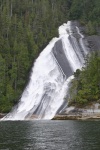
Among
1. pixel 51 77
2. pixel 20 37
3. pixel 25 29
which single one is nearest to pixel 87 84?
pixel 51 77

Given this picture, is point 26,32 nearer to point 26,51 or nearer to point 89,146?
point 26,51

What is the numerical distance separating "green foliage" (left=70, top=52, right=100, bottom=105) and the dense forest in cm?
1349

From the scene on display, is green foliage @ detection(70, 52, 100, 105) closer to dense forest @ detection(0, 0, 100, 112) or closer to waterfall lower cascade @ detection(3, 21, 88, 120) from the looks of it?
waterfall lower cascade @ detection(3, 21, 88, 120)

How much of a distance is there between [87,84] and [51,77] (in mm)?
11571

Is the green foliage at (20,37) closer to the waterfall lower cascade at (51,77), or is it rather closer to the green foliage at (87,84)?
the waterfall lower cascade at (51,77)

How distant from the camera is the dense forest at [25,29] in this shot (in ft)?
275

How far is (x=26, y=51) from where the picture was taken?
89562 millimetres

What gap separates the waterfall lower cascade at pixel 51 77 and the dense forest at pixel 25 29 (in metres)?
Answer: 2.21

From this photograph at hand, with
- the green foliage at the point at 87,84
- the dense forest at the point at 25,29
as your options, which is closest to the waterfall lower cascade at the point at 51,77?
the dense forest at the point at 25,29

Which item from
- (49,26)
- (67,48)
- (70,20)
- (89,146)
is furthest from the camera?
(70,20)

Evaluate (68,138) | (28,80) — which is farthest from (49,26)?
(68,138)

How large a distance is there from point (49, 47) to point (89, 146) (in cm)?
6783

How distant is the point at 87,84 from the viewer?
7619cm

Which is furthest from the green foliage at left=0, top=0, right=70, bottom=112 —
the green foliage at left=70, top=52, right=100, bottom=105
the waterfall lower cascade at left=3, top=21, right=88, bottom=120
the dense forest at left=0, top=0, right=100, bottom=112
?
the green foliage at left=70, top=52, right=100, bottom=105
